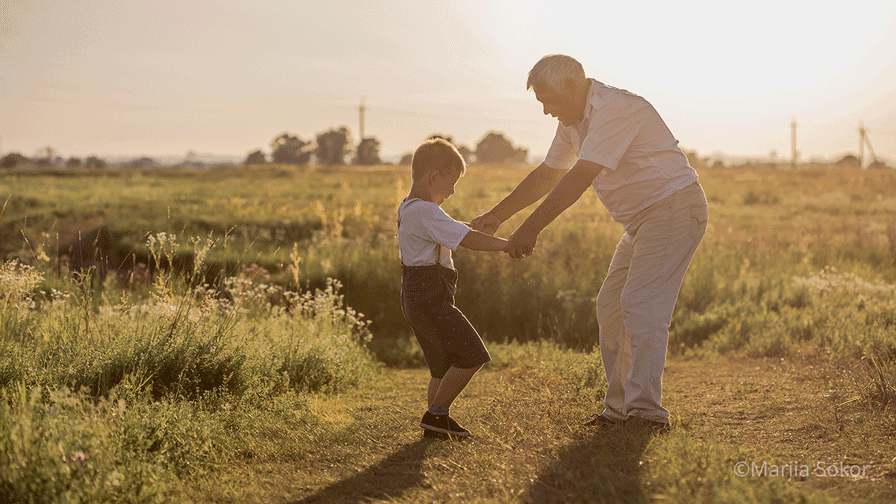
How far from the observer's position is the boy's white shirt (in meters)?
3.83

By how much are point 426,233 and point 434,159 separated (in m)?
0.44

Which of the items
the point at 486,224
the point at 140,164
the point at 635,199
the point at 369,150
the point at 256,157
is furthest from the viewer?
the point at 256,157

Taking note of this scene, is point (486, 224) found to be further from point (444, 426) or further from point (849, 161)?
point (849, 161)

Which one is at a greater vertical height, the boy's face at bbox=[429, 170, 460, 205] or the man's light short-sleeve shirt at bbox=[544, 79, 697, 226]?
the man's light short-sleeve shirt at bbox=[544, 79, 697, 226]

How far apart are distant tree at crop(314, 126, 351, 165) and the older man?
9995cm

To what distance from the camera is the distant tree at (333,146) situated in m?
106

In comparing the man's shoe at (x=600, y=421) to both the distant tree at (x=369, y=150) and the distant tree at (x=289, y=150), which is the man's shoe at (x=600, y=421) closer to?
the distant tree at (x=369, y=150)

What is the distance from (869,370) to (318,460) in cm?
391

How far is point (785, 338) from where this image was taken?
703 cm

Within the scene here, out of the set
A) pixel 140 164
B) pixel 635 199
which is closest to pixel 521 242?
pixel 635 199

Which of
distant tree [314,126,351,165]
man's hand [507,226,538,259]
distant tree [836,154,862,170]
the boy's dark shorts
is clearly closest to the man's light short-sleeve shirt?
man's hand [507,226,538,259]

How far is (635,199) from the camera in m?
4.15

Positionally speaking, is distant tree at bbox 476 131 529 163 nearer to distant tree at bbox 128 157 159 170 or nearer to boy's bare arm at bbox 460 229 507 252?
distant tree at bbox 128 157 159 170

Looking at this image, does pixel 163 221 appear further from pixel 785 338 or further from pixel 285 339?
pixel 785 338
